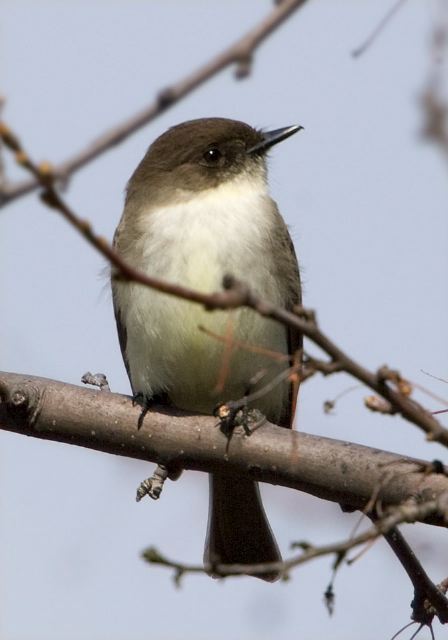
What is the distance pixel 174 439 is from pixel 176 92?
2871 mm

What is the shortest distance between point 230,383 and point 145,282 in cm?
349

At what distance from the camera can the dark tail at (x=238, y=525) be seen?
5.98 metres

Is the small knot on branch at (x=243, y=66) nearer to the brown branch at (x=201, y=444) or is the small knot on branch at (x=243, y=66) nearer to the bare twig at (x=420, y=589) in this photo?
the brown branch at (x=201, y=444)

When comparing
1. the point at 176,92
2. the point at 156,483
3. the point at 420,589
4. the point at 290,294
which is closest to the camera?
the point at 176,92

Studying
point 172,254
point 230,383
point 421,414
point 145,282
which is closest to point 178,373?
point 230,383

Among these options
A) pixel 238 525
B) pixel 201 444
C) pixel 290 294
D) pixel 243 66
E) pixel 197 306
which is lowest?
pixel 243 66

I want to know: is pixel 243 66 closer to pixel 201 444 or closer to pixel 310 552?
pixel 310 552

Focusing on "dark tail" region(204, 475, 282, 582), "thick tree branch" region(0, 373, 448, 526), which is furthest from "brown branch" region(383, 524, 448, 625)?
"dark tail" region(204, 475, 282, 582)

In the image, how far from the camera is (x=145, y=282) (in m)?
1.94

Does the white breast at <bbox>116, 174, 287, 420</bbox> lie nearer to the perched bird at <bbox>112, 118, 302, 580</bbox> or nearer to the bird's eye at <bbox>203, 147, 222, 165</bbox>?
the perched bird at <bbox>112, 118, 302, 580</bbox>

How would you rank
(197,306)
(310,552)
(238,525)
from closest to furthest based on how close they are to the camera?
(310,552)
(197,306)
(238,525)

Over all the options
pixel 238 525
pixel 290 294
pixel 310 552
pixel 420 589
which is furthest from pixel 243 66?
pixel 238 525

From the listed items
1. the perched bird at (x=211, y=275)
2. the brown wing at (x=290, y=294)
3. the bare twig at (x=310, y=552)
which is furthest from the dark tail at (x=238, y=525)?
the bare twig at (x=310, y=552)

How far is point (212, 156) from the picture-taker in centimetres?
593
